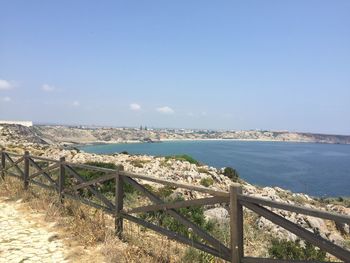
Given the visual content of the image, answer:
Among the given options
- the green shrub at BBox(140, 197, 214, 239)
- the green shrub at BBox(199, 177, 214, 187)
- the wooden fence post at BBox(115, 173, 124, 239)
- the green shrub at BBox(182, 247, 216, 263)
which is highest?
the wooden fence post at BBox(115, 173, 124, 239)

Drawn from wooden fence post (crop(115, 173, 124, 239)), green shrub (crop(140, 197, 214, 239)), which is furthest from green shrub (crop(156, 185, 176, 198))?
wooden fence post (crop(115, 173, 124, 239))

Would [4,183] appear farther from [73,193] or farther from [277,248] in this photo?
[277,248]

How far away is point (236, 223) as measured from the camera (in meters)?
5.37

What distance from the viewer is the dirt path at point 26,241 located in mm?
6879

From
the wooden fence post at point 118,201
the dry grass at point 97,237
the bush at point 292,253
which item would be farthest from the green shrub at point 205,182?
the wooden fence post at point 118,201

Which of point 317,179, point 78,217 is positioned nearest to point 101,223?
point 78,217

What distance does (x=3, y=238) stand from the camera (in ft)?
26.3

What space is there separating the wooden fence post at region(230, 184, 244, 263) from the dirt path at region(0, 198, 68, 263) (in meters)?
3.39

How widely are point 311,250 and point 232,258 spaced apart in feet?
15.4

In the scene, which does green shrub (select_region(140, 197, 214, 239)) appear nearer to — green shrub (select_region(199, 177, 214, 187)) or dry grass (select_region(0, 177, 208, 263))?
dry grass (select_region(0, 177, 208, 263))

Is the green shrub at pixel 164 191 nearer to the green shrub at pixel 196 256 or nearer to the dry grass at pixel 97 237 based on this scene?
the dry grass at pixel 97 237

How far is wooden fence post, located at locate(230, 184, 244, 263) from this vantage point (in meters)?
5.37

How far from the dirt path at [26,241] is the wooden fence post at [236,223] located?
3.39 m

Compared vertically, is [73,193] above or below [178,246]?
above
